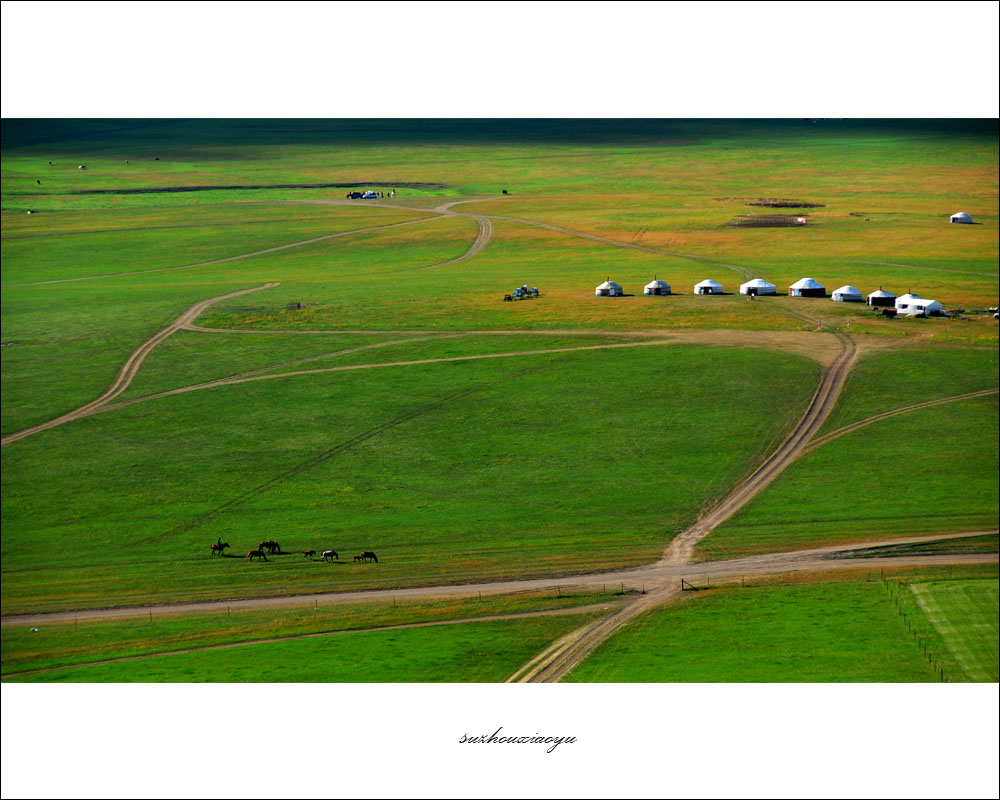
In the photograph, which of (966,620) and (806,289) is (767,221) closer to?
(806,289)

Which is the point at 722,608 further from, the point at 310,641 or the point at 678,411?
the point at 678,411

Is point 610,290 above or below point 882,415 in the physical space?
above

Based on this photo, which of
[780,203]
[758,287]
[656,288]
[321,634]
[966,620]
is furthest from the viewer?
[780,203]

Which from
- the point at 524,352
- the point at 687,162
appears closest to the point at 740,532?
the point at 524,352

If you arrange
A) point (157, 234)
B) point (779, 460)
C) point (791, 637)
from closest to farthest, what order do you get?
point (791, 637), point (779, 460), point (157, 234)

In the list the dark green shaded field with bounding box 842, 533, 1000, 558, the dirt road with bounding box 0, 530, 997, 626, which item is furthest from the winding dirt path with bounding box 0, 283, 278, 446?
the dark green shaded field with bounding box 842, 533, 1000, 558

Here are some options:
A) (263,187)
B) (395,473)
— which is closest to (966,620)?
(395,473)
